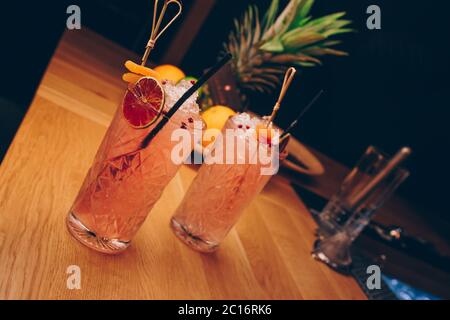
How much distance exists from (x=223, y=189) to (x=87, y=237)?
274mm

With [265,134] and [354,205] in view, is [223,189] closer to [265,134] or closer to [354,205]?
[265,134]

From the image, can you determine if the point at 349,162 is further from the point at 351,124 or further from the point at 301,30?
the point at 301,30

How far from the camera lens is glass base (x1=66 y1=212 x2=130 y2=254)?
642 mm

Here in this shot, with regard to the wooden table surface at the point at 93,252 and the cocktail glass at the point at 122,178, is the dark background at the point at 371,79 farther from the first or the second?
the cocktail glass at the point at 122,178

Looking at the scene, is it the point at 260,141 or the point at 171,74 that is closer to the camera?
the point at 260,141

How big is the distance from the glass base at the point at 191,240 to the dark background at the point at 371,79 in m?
2.04

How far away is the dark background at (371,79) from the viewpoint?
277 centimetres

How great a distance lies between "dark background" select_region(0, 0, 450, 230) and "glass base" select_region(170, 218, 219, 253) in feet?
6.68

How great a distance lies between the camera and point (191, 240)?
804 millimetres

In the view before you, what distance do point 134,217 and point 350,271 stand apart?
0.72 m

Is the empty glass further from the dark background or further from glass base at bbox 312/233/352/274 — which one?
the dark background

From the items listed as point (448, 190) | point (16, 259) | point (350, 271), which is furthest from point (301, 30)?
point (448, 190)

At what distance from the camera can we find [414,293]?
4.13ft

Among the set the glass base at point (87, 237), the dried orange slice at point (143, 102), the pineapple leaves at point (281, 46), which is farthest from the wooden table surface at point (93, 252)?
the pineapple leaves at point (281, 46)
